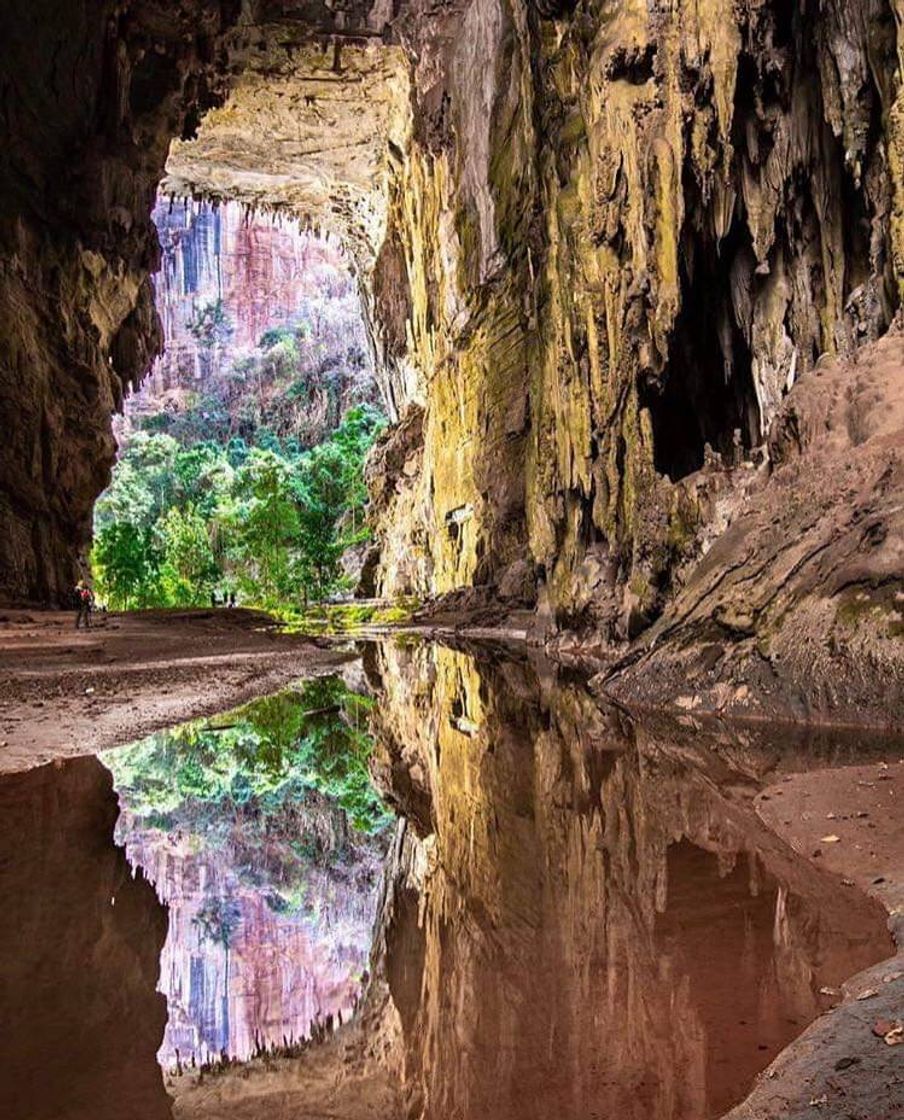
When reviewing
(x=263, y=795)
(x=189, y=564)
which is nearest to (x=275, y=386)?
(x=189, y=564)

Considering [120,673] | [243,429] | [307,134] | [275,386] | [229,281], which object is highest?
[229,281]

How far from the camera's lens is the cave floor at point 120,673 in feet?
22.1

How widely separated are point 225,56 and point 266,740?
75.1 feet

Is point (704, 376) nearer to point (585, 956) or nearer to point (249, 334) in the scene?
point (585, 956)

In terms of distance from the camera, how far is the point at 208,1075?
2.34 meters

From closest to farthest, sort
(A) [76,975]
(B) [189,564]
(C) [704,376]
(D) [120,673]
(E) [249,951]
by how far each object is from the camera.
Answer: (A) [76,975]
(E) [249,951]
(D) [120,673]
(C) [704,376]
(B) [189,564]

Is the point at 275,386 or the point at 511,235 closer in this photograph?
the point at 511,235

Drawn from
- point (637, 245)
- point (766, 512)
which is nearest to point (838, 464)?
point (766, 512)

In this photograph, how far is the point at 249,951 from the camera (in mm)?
2943

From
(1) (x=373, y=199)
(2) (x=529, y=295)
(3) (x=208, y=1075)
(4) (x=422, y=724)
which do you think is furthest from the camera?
(1) (x=373, y=199)

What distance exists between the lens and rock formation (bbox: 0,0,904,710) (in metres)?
10.4

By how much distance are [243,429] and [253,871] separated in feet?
209

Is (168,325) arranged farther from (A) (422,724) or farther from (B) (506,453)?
(A) (422,724)

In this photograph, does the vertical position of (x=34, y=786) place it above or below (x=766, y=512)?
below
